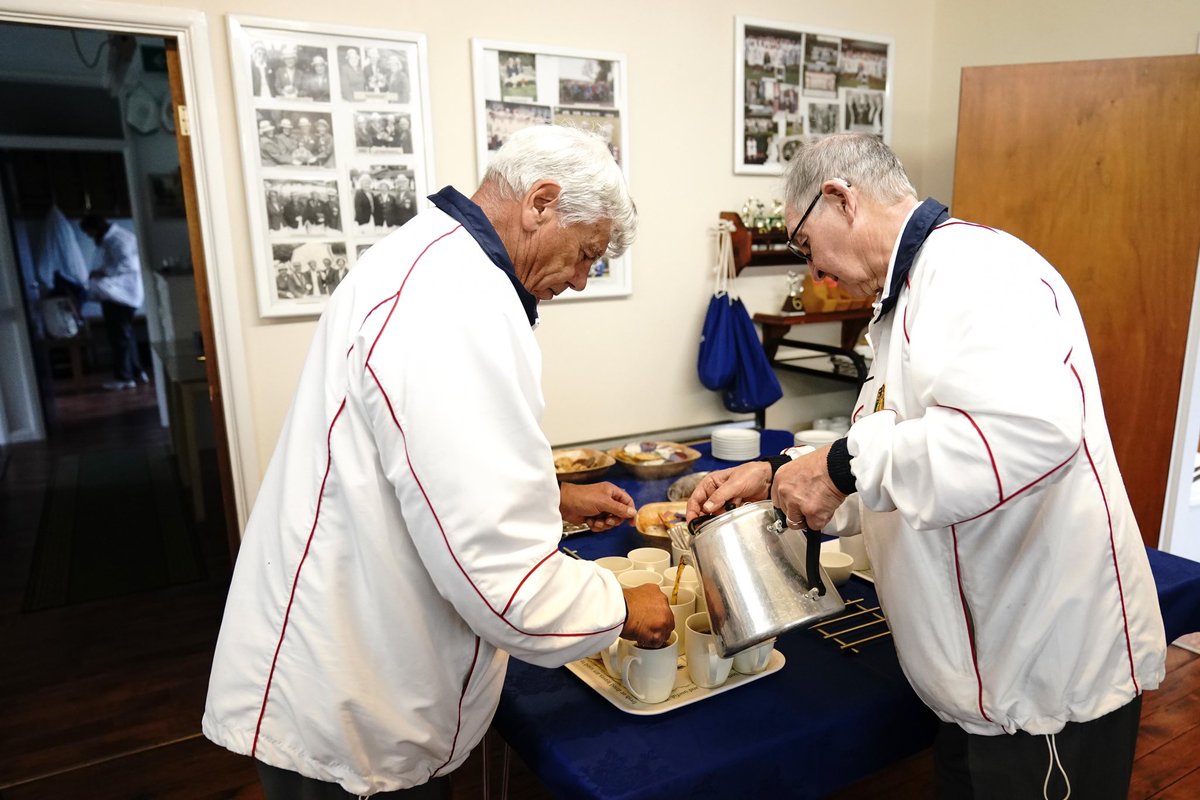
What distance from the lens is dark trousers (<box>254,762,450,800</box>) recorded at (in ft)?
3.62

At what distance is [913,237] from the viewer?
112 cm

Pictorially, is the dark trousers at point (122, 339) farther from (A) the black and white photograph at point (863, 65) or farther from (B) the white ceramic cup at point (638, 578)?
(B) the white ceramic cup at point (638, 578)

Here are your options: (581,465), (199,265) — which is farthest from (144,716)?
(581,465)

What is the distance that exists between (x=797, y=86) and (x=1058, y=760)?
2890 millimetres

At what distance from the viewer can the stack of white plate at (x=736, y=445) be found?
2492mm

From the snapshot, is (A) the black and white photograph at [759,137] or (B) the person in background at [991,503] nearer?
(B) the person in background at [991,503]

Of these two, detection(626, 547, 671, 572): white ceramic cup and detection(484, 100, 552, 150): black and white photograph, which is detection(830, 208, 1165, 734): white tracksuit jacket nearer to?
detection(626, 547, 671, 572): white ceramic cup

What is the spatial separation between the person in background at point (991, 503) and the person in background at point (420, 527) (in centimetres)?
35

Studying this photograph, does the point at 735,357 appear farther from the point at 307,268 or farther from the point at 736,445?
the point at 307,268

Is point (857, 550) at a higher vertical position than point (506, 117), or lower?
lower

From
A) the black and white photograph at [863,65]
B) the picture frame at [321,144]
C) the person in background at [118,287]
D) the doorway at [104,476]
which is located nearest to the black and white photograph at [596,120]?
the picture frame at [321,144]

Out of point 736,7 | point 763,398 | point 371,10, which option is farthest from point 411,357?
point 736,7

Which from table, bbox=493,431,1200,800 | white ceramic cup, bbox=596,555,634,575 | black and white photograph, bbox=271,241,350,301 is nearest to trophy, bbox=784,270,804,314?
black and white photograph, bbox=271,241,350,301

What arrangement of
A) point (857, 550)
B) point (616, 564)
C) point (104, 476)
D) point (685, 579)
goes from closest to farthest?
point (685, 579)
point (616, 564)
point (857, 550)
point (104, 476)
